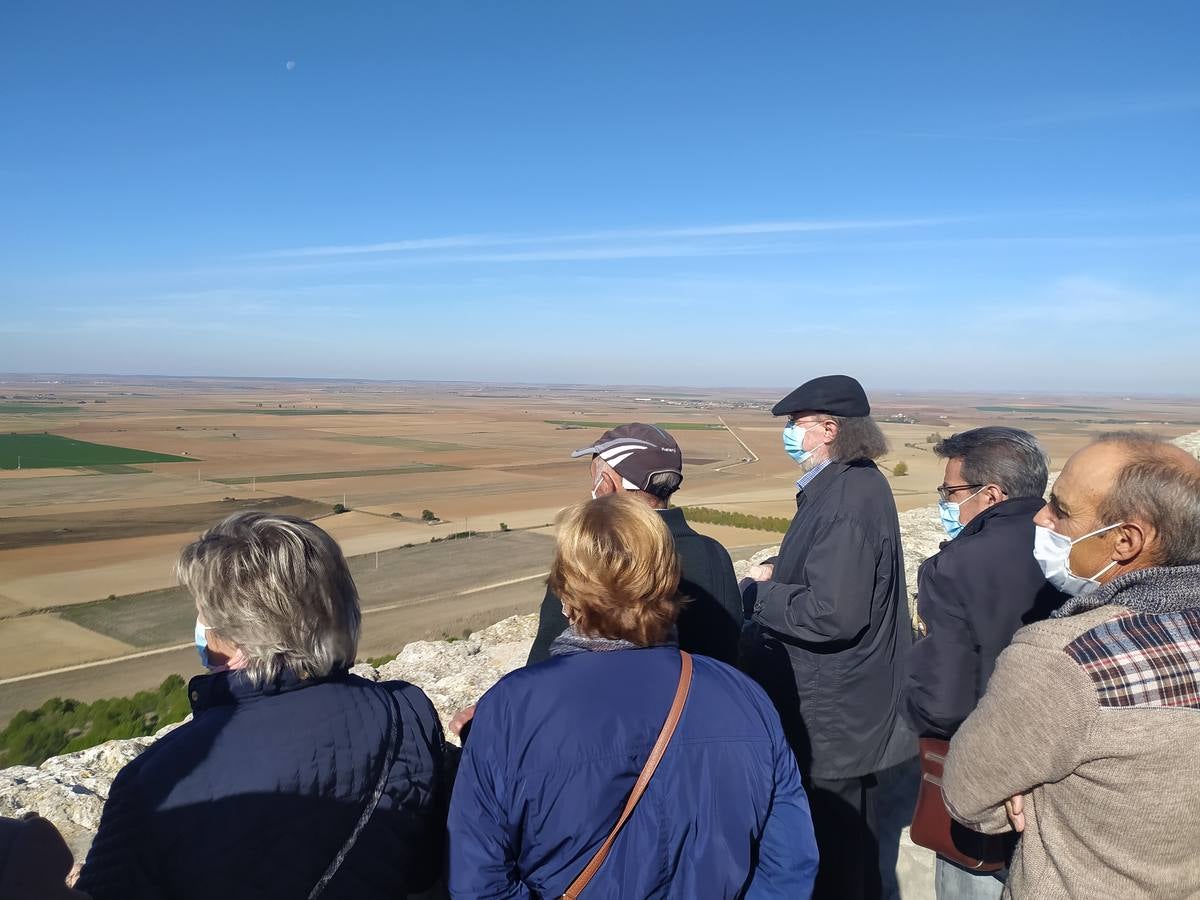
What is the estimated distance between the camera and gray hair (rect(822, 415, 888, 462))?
10.5 ft

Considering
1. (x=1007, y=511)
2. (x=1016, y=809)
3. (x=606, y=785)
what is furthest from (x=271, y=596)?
(x=1007, y=511)

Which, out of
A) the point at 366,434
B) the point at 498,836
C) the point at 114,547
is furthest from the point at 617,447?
the point at 366,434

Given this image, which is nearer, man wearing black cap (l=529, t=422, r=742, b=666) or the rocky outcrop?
man wearing black cap (l=529, t=422, r=742, b=666)

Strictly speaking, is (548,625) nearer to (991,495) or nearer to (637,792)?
(637,792)

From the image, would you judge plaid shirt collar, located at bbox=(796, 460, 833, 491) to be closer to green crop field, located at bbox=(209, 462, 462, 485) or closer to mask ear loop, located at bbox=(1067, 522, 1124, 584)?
mask ear loop, located at bbox=(1067, 522, 1124, 584)

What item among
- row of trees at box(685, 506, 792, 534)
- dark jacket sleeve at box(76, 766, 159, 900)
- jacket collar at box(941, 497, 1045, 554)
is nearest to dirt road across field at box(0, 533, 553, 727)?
row of trees at box(685, 506, 792, 534)

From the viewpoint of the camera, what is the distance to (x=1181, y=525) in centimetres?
177

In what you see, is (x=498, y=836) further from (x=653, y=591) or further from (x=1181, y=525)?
(x=1181, y=525)

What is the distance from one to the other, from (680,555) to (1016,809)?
1.10m

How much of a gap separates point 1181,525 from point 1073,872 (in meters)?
0.82

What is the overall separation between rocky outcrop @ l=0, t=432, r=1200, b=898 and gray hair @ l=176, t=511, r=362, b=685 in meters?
2.11

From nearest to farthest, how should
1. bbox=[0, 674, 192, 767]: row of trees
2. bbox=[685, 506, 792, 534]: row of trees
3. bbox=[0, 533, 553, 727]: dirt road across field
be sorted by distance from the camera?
bbox=[0, 674, 192, 767]: row of trees < bbox=[0, 533, 553, 727]: dirt road across field < bbox=[685, 506, 792, 534]: row of trees

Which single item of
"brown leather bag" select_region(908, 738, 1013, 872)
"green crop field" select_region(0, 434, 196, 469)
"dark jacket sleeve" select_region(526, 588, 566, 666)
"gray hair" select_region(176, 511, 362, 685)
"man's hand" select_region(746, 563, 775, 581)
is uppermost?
"gray hair" select_region(176, 511, 362, 685)

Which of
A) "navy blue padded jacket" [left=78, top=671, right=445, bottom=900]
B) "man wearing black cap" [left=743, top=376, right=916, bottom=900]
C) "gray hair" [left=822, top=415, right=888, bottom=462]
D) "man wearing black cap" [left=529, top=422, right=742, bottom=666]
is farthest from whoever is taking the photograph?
"gray hair" [left=822, top=415, right=888, bottom=462]
